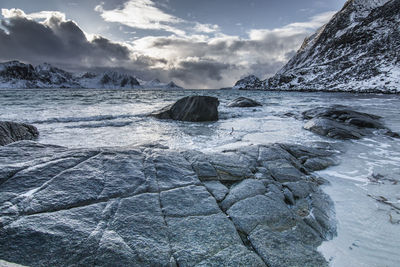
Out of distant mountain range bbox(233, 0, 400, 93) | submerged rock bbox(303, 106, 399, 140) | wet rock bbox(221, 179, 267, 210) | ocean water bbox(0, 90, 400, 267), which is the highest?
distant mountain range bbox(233, 0, 400, 93)

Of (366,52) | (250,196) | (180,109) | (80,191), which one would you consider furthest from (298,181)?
(366,52)

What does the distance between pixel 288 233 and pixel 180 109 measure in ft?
41.8

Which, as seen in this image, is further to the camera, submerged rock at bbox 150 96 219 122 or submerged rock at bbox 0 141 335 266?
submerged rock at bbox 150 96 219 122

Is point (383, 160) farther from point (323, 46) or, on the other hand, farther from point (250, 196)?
point (323, 46)

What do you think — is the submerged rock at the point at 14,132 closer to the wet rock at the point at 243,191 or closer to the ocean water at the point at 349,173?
the ocean water at the point at 349,173

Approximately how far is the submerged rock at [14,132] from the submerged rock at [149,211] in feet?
13.3

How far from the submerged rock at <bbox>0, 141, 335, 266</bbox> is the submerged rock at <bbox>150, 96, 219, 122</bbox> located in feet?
32.3

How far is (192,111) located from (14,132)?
9.71 metres

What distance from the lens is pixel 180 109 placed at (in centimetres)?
1484

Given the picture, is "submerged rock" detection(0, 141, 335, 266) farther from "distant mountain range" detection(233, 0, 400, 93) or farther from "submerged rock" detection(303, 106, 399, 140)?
"distant mountain range" detection(233, 0, 400, 93)

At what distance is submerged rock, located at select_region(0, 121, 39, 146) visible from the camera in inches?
285

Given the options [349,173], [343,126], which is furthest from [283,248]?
[343,126]

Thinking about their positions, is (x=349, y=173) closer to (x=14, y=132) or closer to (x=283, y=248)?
(x=283, y=248)

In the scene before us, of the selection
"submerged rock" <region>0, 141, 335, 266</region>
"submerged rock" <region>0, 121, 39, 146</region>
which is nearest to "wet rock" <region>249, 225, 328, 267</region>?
"submerged rock" <region>0, 141, 335, 266</region>
